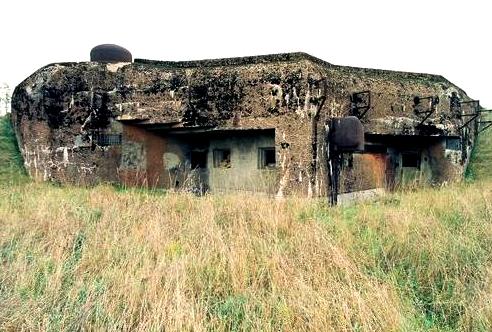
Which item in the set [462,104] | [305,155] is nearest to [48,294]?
[305,155]

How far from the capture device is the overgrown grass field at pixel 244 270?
266 centimetres

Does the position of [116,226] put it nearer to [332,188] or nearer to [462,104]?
[332,188]

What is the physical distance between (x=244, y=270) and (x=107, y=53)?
535 inches

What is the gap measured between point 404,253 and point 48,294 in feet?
10.9

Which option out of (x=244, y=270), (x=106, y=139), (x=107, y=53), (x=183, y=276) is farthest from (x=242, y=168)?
(x=183, y=276)

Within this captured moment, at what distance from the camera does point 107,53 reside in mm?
14656

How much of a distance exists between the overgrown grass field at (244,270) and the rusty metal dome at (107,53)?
10423mm

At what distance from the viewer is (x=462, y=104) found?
13.6m

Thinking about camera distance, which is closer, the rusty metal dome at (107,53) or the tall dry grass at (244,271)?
the tall dry grass at (244,271)

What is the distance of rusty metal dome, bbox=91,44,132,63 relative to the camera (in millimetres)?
14609

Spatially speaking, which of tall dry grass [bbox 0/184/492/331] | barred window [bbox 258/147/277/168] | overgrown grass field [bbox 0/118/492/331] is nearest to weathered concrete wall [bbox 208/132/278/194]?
barred window [bbox 258/147/277/168]

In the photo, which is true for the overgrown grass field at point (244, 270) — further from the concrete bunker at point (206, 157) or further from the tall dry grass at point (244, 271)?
the concrete bunker at point (206, 157)

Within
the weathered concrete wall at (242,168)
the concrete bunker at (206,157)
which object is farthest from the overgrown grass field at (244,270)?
the concrete bunker at (206,157)

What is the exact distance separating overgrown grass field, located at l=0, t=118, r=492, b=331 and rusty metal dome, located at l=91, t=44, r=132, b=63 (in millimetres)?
10423
